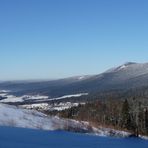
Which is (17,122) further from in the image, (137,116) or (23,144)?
(137,116)

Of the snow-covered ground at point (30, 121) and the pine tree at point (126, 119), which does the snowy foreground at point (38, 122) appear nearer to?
the snow-covered ground at point (30, 121)

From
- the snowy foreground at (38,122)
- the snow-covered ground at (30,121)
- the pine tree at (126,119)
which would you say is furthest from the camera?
the pine tree at (126,119)

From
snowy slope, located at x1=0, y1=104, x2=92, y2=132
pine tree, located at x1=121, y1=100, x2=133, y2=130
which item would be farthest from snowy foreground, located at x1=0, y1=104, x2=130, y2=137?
pine tree, located at x1=121, y1=100, x2=133, y2=130

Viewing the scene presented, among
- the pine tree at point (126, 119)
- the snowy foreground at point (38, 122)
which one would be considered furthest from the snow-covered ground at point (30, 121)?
the pine tree at point (126, 119)

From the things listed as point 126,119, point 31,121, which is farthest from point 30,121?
point 126,119

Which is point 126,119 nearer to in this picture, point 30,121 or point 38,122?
point 38,122

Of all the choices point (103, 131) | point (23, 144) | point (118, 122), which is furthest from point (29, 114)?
point (118, 122)

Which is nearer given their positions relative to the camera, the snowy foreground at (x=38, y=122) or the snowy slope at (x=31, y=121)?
the snowy slope at (x=31, y=121)

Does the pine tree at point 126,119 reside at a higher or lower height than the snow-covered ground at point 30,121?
lower
